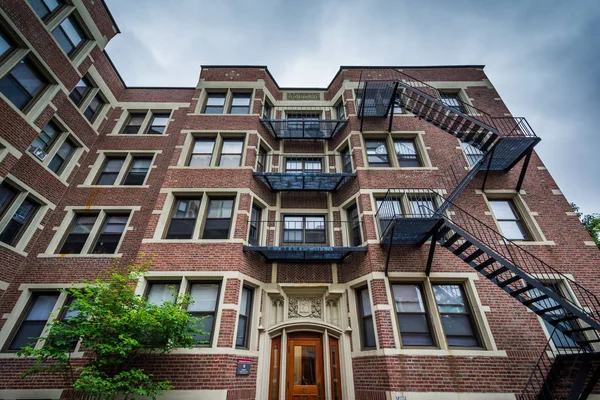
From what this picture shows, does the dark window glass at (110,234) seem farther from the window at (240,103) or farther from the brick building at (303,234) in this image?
the window at (240,103)

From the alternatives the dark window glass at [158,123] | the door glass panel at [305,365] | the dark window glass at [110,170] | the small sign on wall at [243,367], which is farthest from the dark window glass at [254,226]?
the dark window glass at [158,123]

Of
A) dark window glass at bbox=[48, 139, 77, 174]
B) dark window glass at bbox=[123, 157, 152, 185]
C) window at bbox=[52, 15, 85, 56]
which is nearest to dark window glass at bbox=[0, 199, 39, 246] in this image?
dark window glass at bbox=[48, 139, 77, 174]

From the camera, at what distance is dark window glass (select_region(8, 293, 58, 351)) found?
7883 mm

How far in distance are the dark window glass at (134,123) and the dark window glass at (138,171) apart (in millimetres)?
1992

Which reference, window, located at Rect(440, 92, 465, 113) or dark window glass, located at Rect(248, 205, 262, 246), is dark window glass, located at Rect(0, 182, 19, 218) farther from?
window, located at Rect(440, 92, 465, 113)

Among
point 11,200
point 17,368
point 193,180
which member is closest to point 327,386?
point 193,180

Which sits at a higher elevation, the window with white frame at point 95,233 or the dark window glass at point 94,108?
the dark window glass at point 94,108

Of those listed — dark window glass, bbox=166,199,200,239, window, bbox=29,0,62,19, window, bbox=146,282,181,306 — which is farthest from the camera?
window, bbox=29,0,62,19

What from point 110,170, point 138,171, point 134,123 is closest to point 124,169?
point 138,171

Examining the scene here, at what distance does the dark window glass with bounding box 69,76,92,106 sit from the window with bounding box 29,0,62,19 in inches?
102

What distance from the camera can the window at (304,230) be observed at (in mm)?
9961

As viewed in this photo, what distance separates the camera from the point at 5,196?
28.3ft

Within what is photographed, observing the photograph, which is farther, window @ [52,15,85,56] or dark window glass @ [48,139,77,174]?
dark window glass @ [48,139,77,174]

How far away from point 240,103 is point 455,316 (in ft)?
40.5
